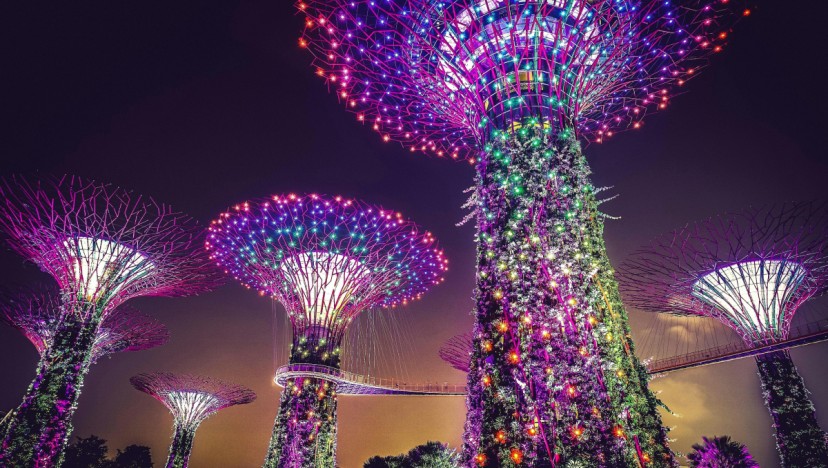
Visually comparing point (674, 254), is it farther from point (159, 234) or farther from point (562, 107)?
point (159, 234)

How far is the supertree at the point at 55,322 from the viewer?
18.0m

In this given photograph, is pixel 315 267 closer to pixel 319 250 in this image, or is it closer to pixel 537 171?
pixel 319 250

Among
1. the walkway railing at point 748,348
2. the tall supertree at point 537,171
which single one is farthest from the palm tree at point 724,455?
the tall supertree at point 537,171

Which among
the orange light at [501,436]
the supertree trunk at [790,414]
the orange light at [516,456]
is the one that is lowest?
the orange light at [516,456]

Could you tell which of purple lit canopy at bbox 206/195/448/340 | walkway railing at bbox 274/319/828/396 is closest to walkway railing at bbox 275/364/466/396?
walkway railing at bbox 274/319/828/396

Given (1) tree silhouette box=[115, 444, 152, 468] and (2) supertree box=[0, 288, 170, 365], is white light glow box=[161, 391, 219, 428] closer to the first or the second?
(1) tree silhouette box=[115, 444, 152, 468]

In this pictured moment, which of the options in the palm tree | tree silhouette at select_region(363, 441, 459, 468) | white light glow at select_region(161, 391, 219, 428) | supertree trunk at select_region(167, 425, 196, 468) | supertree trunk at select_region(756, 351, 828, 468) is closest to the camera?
the palm tree

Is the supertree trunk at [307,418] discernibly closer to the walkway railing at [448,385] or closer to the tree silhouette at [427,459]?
the walkway railing at [448,385]

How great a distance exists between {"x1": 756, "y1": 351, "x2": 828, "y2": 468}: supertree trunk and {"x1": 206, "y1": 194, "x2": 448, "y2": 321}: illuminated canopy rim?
14.6 meters

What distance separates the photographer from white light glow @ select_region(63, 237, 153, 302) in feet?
48.9

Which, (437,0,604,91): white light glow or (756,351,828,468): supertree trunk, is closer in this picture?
(437,0,604,91): white light glow

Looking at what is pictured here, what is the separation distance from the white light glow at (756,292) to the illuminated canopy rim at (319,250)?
13.0m

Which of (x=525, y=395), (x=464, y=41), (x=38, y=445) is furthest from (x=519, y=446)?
(x=38, y=445)

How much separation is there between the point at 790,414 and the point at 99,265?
87.6 feet
